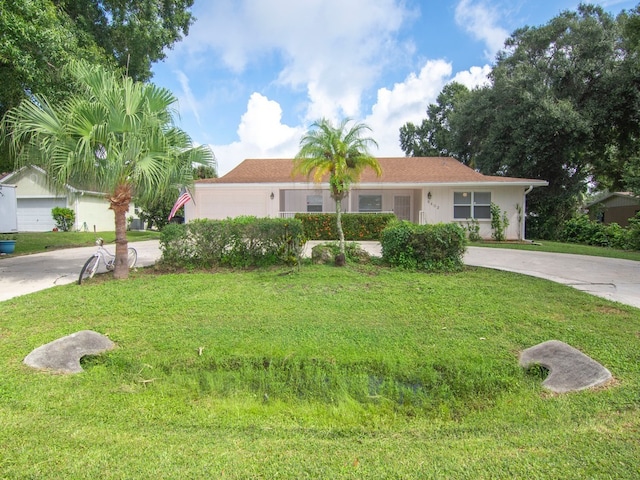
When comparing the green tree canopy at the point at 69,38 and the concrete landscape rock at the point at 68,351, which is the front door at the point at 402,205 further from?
the concrete landscape rock at the point at 68,351

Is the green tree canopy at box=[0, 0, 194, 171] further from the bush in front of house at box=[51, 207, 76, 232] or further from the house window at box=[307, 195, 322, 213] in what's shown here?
the bush in front of house at box=[51, 207, 76, 232]

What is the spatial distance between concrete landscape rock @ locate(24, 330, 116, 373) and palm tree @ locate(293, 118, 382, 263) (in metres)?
5.57

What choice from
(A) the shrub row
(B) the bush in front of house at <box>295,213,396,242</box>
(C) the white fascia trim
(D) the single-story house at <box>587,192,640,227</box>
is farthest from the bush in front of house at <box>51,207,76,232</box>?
(D) the single-story house at <box>587,192,640,227</box>

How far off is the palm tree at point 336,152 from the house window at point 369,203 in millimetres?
9670

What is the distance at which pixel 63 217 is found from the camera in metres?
21.1

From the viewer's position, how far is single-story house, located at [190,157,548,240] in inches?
609

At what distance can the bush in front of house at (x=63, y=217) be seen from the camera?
68.7ft

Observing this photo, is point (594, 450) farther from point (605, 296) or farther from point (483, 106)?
point (483, 106)

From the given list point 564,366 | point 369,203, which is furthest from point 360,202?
point 564,366

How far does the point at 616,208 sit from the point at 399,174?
2168 cm

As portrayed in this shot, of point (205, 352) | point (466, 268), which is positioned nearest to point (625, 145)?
point (466, 268)

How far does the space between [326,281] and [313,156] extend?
315 centimetres

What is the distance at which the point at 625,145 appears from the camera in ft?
58.9

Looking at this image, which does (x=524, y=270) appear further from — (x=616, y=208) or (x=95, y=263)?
(x=616, y=208)
